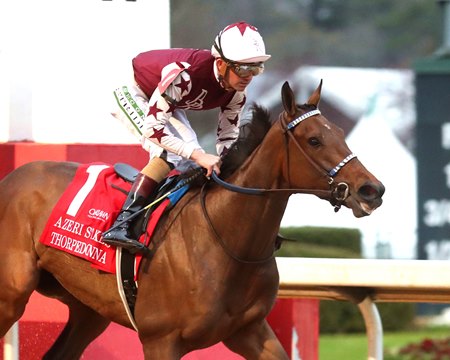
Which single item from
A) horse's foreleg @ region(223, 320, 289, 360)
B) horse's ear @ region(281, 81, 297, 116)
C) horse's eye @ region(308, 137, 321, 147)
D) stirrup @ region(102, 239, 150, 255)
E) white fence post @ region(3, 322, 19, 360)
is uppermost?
horse's ear @ region(281, 81, 297, 116)

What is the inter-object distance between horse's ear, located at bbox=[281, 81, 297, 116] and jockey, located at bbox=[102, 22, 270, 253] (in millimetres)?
225

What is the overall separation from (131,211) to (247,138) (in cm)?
58

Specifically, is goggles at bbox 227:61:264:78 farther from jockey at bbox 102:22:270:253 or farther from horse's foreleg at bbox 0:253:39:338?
horse's foreleg at bbox 0:253:39:338

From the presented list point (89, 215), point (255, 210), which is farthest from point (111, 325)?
point (255, 210)

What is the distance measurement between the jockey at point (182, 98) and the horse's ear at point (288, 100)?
0.23 metres

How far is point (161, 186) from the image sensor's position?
18.3ft

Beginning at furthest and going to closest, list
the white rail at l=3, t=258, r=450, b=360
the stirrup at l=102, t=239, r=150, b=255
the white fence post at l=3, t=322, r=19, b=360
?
1. the white fence post at l=3, t=322, r=19, b=360
2. the white rail at l=3, t=258, r=450, b=360
3. the stirrup at l=102, t=239, r=150, b=255

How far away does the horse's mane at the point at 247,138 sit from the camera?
536cm

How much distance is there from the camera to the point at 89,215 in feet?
18.5

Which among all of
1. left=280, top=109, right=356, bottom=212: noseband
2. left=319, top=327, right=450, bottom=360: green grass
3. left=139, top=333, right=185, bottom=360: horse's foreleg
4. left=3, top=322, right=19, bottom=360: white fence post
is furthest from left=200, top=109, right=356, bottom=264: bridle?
left=319, top=327, right=450, bottom=360: green grass

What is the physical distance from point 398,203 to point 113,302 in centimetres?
1244

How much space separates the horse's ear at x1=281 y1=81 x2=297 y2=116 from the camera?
5102 mm

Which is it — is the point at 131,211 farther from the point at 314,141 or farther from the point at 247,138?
the point at 314,141

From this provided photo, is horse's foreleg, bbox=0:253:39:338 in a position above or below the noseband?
below
